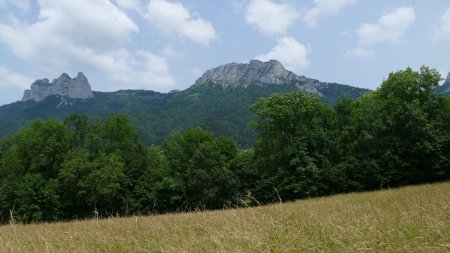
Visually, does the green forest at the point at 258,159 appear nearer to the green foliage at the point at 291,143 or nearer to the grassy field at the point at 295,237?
the green foliage at the point at 291,143

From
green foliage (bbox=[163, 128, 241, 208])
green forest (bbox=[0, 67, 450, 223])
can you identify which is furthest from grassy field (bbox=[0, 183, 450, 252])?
green foliage (bbox=[163, 128, 241, 208])

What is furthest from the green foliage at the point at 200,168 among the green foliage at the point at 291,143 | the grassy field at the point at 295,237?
the grassy field at the point at 295,237

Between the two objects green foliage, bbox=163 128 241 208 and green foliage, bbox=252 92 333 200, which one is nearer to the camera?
green foliage, bbox=252 92 333 200

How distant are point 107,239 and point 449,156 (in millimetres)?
44459

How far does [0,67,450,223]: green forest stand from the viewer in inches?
1650

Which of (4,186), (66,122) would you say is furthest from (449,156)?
(4,186)

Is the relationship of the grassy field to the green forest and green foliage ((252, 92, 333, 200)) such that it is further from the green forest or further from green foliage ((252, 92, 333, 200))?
green foliage ((252, 92, 333, 200))

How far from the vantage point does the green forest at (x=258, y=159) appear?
137 feet

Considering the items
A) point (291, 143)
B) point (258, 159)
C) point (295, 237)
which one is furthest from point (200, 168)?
point (295, 237)

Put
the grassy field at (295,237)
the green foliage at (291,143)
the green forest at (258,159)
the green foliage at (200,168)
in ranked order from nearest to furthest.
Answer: the grassy field at (295,237), the green forest at (258,159), the green foliage at (291,143), the green foliage at (200,168)

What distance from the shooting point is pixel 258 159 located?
48.6m

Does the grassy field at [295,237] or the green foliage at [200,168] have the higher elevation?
the grassy field at [295,237]

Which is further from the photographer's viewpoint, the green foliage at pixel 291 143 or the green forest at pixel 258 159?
the green foliage at pixel 291 143

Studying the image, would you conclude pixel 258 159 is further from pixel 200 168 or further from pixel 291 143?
pixel 200 168
